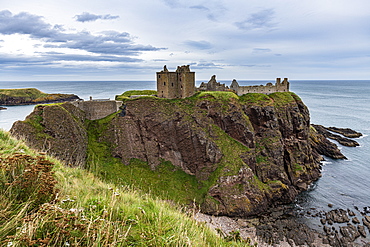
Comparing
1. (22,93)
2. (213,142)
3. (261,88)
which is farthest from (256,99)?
(22,93)

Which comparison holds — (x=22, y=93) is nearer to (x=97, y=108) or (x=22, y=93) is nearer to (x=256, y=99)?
(x=97, y=108)

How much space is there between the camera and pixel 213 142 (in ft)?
155

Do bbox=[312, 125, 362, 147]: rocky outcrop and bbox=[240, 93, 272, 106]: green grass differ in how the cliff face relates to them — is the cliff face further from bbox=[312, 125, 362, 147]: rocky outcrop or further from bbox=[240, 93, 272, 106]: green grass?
bbox=[312, 125, 362, 147]: rocky outcrop

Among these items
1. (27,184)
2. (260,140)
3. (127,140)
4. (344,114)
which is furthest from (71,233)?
(344,114)

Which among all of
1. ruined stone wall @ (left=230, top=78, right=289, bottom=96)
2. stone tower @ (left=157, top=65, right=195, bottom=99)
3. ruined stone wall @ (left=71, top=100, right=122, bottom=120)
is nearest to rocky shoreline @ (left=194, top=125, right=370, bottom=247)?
stone tower @ (left=157, top=65, right=195, bottom=99)

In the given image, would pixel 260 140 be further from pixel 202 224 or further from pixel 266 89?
pixel 202 224

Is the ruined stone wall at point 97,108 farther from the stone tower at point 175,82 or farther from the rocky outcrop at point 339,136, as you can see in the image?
the rocky outcrop at point 339,136

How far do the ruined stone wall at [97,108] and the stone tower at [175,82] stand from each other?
1129 centimetres

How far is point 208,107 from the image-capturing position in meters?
51.8

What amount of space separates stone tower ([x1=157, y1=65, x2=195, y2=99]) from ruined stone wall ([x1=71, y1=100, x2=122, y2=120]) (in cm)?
1129

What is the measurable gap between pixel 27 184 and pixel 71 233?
2.05m

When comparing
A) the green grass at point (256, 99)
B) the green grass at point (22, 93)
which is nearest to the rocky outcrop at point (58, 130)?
the green grass at point (256, 99)

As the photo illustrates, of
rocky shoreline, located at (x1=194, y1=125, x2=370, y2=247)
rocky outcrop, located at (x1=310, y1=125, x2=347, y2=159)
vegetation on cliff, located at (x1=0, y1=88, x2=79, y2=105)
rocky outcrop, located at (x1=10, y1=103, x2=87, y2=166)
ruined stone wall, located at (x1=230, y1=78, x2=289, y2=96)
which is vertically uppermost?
ruined stone wall, located at (x1=230, y1=78, x2=289, y2=96)

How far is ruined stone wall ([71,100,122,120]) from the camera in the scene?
48.3 m
